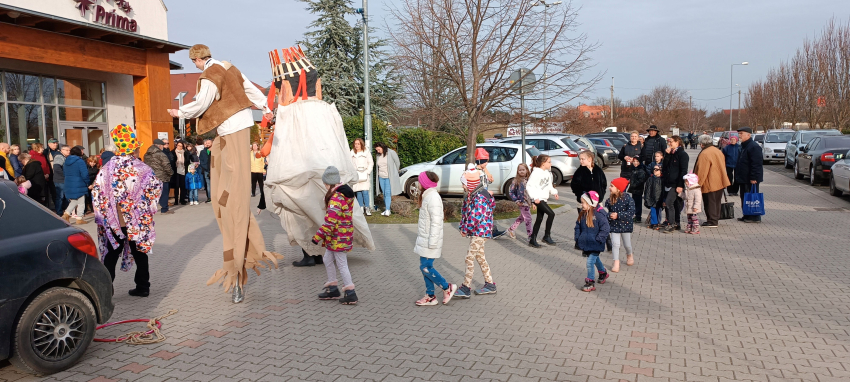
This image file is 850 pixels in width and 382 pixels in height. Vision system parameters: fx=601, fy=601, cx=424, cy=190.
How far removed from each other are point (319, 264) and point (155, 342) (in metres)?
3.42

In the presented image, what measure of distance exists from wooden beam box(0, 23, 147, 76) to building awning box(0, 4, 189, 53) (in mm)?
129

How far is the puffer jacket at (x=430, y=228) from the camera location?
237 inches

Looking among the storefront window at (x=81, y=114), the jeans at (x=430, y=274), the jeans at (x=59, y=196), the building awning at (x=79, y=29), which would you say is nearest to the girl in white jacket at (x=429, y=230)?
the jeans at (x=430, y=274)

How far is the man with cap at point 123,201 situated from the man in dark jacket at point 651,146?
8.78 metres

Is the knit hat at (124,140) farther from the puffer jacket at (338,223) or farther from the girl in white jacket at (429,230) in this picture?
the girl in white jacket at (429,230)

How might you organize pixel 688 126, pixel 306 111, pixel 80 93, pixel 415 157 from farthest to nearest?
→ pixel 688 126 < pixel 415 157 < pixel 80 93 < pixel 306 111

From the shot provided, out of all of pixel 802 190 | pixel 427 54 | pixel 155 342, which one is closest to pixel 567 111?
pixel 427 54

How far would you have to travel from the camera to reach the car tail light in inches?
182

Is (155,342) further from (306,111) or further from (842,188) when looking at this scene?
(842,188)

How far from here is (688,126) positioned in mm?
74938

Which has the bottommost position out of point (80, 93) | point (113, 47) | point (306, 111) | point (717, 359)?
point (717, 359)

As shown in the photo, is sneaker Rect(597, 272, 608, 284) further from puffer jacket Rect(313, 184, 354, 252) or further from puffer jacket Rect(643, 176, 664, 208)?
puffer jacket Rect(643, 176, 664, 208)

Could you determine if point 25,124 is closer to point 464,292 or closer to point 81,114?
point 81,114

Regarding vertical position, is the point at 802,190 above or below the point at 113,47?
below
